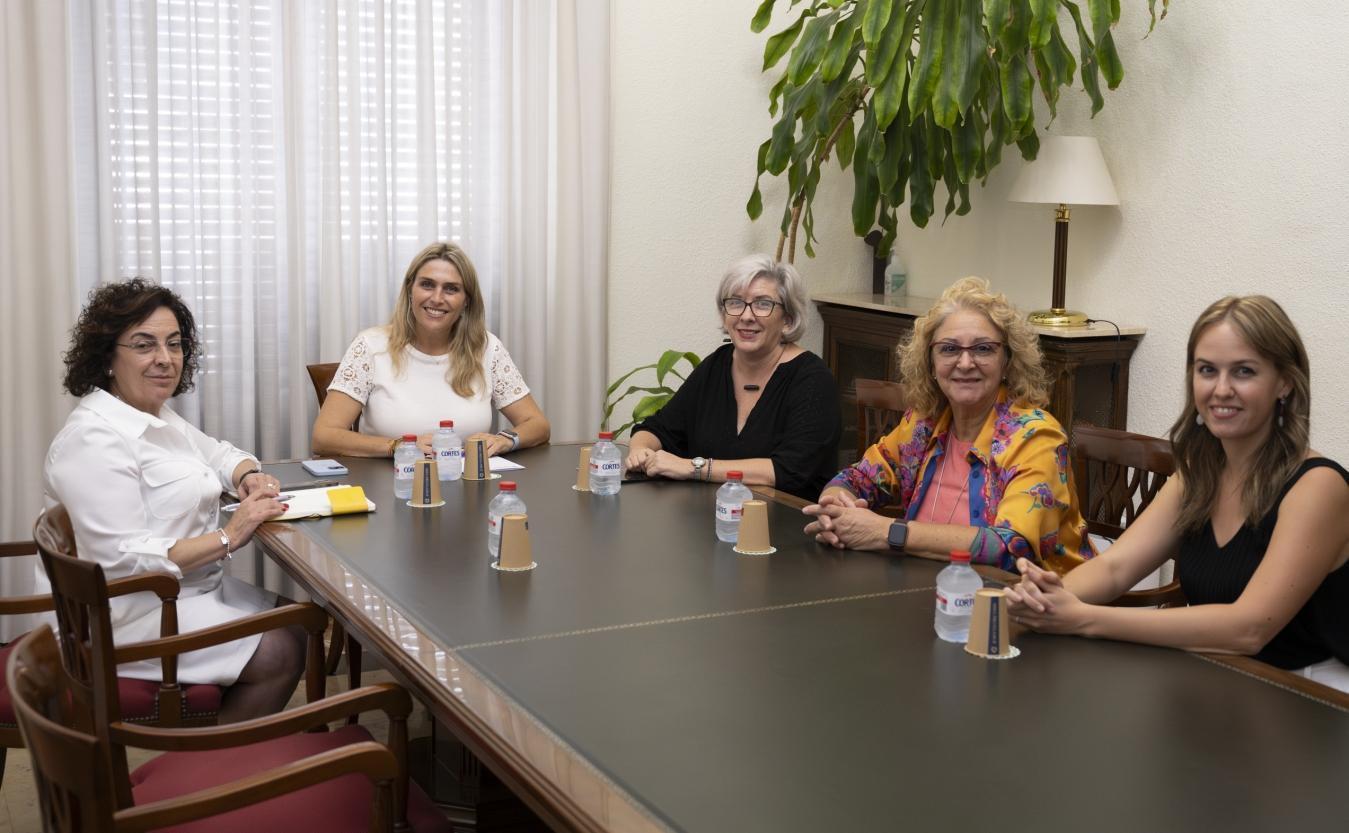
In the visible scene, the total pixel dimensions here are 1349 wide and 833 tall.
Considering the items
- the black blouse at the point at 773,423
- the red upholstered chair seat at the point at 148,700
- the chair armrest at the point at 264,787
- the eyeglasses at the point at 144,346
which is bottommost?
the red upholstered chair seat at the point at 148,700

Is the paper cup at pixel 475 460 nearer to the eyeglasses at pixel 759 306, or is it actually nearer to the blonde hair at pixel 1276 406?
the eyeglasses at pixel 759 306

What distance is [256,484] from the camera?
10.0ft

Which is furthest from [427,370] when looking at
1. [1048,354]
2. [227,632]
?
[1048,354]

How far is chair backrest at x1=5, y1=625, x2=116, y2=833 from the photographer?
140 centimetres

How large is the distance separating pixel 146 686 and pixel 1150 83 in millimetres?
3518

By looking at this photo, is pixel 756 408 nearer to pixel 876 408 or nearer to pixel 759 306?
pixel 759 306

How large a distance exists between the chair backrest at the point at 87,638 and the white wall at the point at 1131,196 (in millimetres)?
3080

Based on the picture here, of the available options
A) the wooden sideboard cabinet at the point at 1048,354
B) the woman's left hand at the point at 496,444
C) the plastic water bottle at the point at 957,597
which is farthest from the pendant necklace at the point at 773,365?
the plastic water bottle at the point at 957,597

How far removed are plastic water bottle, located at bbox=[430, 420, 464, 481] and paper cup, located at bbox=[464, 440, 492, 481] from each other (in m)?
0.02

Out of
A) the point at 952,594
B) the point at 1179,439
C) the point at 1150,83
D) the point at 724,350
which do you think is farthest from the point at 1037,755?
the point at 1150,83

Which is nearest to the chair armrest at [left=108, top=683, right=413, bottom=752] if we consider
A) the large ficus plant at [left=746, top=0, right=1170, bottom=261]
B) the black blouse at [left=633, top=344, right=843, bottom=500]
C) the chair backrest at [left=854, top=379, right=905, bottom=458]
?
the black blouse at [left=633, top=344, right=843, bottom=500]

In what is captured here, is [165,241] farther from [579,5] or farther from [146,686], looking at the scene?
[146,686]

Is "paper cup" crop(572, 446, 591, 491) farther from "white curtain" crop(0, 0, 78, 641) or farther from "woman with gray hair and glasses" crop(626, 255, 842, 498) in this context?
"white curtain" crop(0, 0, 78, 641)

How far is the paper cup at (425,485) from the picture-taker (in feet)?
10.00
